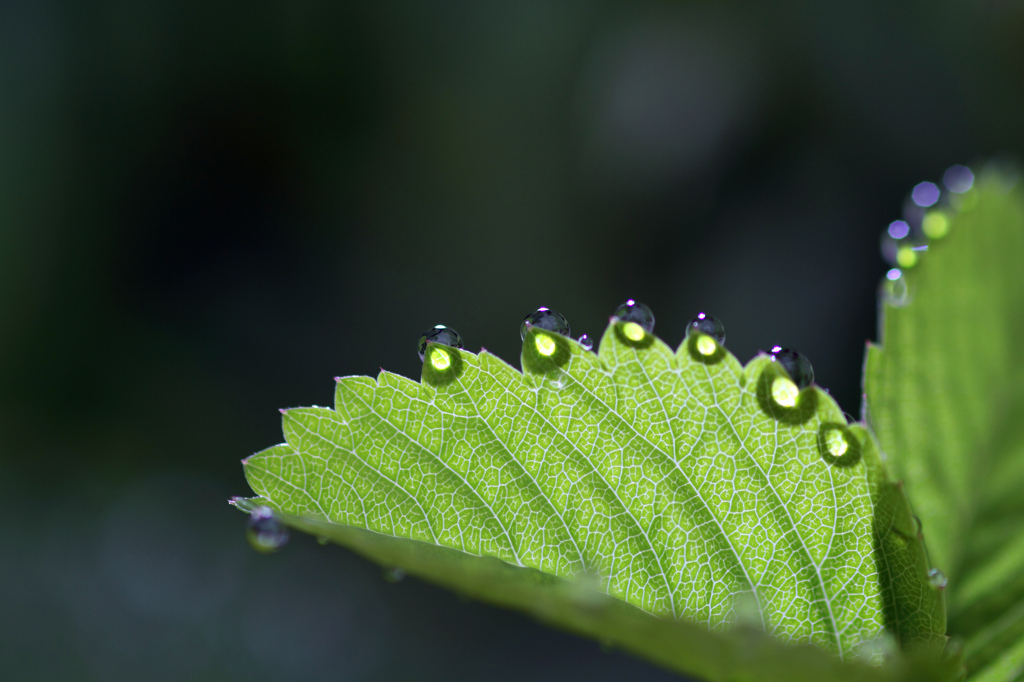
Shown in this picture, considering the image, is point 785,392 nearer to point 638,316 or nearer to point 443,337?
point 638,316

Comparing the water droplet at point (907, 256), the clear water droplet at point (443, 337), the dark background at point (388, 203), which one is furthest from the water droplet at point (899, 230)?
the dark background at point (388, 203)

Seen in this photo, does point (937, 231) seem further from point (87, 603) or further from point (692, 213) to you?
point (87, 603)

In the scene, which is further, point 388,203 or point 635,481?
point 388,203

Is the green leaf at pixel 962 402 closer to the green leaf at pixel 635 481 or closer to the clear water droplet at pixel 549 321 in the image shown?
the green leaf at pixel 635 481

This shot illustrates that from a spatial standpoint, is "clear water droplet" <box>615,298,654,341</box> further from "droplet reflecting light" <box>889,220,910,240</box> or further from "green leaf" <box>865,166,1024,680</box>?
"droplet reflecting light" <box>889,220,910,240</box>

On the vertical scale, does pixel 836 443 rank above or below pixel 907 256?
below

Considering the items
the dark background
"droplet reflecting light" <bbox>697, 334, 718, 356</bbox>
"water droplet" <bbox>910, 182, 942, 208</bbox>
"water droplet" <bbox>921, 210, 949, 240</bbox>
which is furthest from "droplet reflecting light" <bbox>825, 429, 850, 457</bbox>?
the dark background

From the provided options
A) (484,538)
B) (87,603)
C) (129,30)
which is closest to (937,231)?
(484,538)

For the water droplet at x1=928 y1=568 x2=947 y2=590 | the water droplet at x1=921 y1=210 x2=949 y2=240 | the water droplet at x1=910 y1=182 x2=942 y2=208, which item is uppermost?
the water droplet at x1=910 y1=182 x2=942 y2=208

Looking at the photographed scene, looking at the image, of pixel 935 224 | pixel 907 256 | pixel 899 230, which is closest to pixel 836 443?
pixel 907 256
